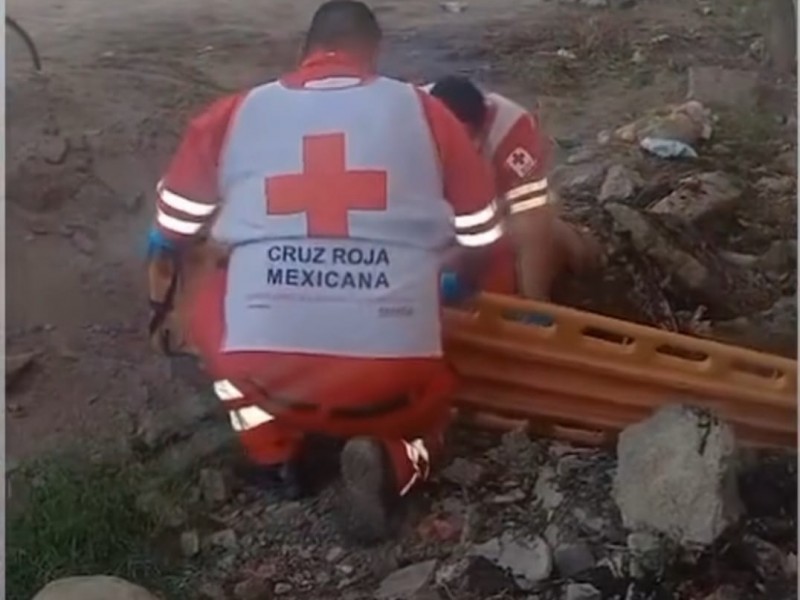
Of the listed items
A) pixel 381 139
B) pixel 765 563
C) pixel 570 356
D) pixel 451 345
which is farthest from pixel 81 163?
pixel 765 563

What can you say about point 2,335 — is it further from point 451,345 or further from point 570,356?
point 570,356

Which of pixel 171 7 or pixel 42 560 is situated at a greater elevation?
pixel 171 7

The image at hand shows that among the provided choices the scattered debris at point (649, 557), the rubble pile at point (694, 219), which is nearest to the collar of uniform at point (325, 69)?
the rubble pile at point (694, 219)

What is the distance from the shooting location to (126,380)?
4.65 ft

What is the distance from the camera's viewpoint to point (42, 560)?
1392 millimetres

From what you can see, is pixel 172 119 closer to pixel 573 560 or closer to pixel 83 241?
pixel 83 241

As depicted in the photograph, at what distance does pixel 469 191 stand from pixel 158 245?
314 millimetres

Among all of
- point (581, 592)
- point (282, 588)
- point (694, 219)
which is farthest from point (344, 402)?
point (694, 219)

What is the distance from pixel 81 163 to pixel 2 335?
19cm

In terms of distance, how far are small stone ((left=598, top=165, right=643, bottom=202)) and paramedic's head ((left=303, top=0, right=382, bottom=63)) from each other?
26 centimetres

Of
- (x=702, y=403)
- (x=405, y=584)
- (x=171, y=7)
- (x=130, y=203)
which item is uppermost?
(x=171, y=7)

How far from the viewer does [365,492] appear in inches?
54.4

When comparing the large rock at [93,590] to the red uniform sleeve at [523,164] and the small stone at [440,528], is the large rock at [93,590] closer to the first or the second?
the small stone at [440,528]

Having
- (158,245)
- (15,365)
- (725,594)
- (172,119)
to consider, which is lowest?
(725,594)
